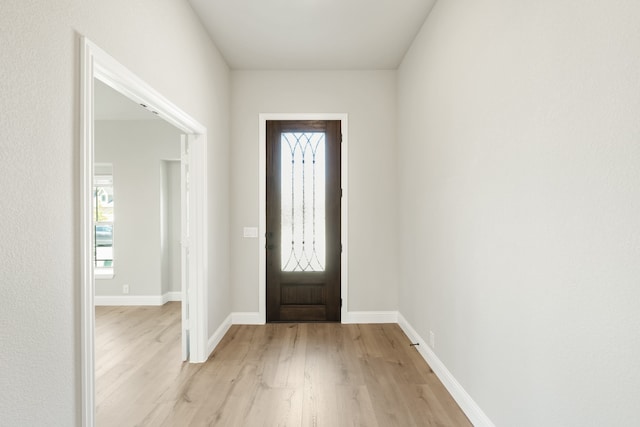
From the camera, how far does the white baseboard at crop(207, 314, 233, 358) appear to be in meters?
3.06

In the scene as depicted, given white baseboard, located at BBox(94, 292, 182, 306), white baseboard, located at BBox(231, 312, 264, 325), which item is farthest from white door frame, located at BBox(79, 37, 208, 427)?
white baseboard, located at BBox(94, 292, 182, 306)

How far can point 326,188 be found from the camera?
12.8 ft

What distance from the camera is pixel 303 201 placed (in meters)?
3.91

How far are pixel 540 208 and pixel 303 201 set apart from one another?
108 inches

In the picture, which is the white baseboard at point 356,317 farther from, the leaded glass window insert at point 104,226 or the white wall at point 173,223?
the leaded glass window insert at point 104,226

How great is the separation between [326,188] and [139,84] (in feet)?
7.75

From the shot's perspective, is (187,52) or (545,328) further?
(187,52)

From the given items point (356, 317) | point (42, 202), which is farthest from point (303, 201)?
point (42, 202)

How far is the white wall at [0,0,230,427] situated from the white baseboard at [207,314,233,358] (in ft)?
5.72

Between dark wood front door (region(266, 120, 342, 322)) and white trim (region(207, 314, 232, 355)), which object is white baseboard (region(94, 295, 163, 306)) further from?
dark wood front door (region(266, 120, 342, 322))

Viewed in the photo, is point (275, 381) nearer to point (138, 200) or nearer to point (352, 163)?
point (352, 163)

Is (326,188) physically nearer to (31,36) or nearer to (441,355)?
(441,355)

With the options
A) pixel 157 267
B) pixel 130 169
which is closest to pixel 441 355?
pixel 157 267

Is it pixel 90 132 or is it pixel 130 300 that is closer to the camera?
pixel 90 132
